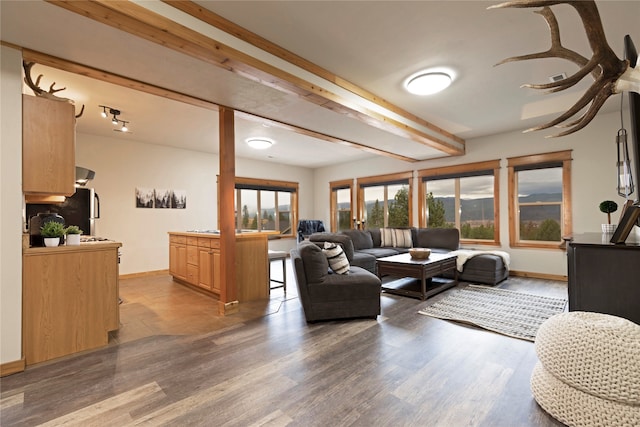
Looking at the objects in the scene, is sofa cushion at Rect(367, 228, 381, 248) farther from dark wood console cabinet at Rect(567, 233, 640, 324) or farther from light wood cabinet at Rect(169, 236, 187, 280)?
dark wood console cabinet at Rect(567, 233, 640, 324)

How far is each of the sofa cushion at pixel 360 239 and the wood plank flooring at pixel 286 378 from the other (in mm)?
2858

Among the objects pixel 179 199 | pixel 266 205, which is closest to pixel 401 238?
pixel 266 205

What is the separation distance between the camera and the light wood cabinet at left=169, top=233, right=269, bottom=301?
4094mm

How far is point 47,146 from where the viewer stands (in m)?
2.49

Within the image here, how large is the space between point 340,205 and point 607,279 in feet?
23.9

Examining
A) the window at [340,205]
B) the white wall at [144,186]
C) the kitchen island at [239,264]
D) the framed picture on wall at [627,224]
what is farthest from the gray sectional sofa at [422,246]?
the white wall at [144,186]

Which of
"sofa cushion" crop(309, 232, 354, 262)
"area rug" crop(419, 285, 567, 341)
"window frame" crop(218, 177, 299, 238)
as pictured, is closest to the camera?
"area rug" crop(419, 285, 567, 341)

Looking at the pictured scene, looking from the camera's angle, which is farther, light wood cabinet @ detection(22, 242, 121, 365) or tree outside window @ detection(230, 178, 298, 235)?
tree outside window @ detection(230, 178, 298, 235)

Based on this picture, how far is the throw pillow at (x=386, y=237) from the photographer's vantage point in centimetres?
648

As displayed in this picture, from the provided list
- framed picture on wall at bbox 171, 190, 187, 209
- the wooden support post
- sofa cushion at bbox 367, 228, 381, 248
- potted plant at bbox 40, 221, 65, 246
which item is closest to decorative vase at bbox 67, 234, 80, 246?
potted plant at bbox 40, 221, 65, 246

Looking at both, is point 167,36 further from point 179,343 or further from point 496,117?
point 496,117

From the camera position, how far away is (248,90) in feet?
10.6

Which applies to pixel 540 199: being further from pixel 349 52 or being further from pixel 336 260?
pixel 349 52

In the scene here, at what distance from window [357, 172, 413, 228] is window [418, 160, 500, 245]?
19.3 inches
